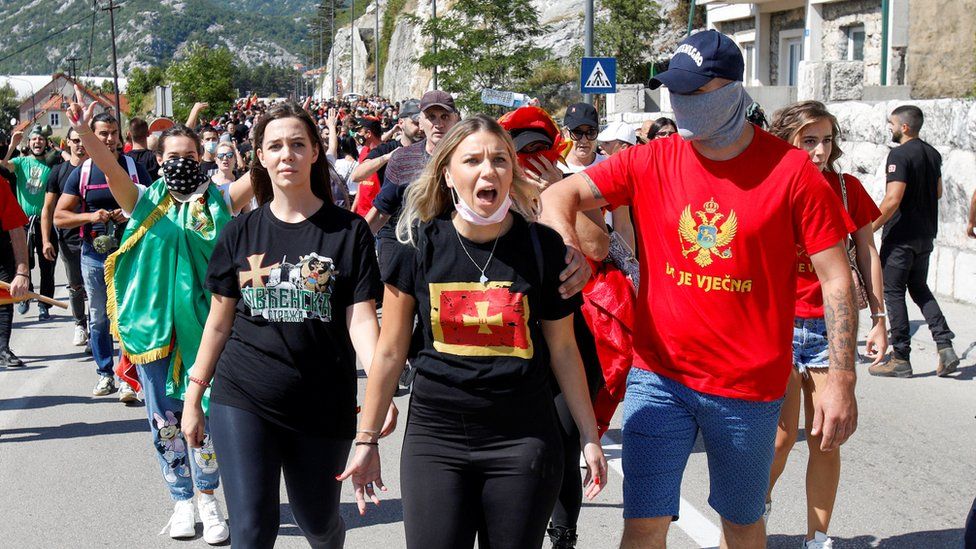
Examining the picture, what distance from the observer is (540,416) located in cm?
328

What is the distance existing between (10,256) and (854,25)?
2180cm

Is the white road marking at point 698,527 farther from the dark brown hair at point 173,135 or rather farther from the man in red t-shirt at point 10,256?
the man in red t-shirt at point 10,256

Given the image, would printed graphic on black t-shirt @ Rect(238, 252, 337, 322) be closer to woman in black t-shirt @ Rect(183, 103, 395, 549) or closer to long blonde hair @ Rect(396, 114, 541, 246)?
woman in black t-shirt @ Rect(183, 103, 395, 549)

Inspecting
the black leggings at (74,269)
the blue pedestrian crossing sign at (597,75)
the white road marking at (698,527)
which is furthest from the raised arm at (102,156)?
the blue pedestrian crossing sign at (597,75)

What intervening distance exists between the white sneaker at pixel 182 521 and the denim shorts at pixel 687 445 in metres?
2.50

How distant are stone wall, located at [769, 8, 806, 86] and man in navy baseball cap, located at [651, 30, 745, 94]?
89.8ft

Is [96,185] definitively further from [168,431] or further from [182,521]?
[182,521]

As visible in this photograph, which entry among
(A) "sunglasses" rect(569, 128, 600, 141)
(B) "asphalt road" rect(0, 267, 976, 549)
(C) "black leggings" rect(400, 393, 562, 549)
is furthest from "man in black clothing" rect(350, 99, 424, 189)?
(C) "black leggings" rect(400, 393, 562, 549)

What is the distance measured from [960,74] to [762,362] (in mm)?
19924

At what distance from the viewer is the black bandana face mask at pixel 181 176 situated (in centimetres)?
487

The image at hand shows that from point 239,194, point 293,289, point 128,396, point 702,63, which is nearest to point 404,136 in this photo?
point 128,396

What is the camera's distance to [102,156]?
461 cm

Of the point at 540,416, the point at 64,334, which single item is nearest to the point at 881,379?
the point at 540,416

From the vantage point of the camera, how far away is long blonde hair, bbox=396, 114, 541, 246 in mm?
3357
